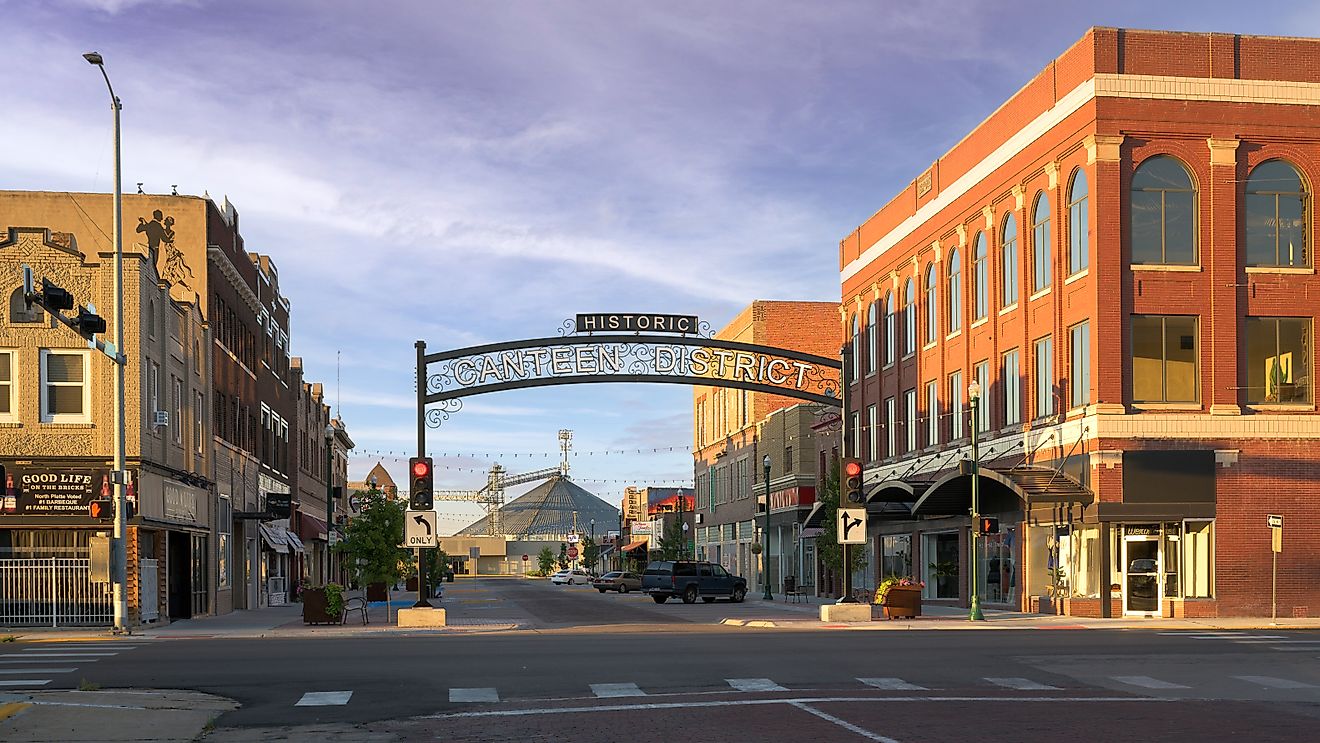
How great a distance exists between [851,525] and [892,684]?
1884cm

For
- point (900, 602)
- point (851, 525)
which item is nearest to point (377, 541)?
point (851, 525)

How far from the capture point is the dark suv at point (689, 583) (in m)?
63.6

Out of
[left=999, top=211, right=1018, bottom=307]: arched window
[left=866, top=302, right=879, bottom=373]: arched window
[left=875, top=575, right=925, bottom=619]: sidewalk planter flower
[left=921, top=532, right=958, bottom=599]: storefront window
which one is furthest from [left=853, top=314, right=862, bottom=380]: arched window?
[left=875, top=575, right=925, bottom=619]: sidewalk planter flower

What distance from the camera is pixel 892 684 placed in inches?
768

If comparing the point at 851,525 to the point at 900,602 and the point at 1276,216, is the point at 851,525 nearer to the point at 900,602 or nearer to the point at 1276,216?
the point at 900,602

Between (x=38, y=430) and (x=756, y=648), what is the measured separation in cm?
2100

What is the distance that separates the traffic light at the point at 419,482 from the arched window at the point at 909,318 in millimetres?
26146

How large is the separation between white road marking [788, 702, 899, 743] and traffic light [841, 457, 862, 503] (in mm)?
21563

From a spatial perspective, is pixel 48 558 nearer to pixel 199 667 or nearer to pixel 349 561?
pixel 349 561

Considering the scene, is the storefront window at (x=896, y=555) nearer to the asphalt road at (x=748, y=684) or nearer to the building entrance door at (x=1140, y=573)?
the building entrance door at (x=1140, y=573)

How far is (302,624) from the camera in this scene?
132ft

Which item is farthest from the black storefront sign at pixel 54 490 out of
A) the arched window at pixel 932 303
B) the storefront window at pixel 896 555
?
the storefront window at pixel 896 555

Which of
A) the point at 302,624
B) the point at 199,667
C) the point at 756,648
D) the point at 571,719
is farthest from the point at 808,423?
the point at 571,719

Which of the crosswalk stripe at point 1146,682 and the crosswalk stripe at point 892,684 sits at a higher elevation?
the crosswalk stripe at point 892,684
